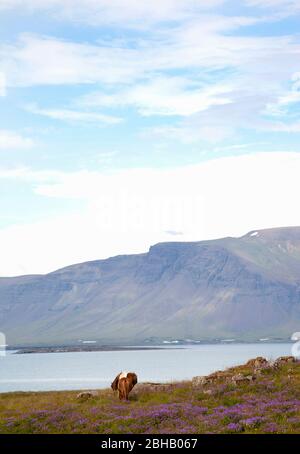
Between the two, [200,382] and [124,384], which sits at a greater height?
[124,384]

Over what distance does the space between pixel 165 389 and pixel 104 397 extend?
4.27 meters

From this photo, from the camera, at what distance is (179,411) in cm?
4222

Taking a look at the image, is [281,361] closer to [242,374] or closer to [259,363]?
[259,363]

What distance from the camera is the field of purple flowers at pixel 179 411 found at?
38719mm

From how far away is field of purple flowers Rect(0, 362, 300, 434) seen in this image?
38.7 metres

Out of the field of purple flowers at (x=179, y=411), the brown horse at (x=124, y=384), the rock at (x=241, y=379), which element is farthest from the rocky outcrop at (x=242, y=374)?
the brown horse at (x=124, y=384)

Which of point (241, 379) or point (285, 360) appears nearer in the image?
point (241, 379)

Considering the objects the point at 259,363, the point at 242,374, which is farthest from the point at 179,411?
the point at 259,363

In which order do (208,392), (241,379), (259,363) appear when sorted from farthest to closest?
1. (259,363)
2. (241,379)
3. (208,392)

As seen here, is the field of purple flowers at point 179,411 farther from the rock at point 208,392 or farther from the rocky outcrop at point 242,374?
the rocky outcrop at point 242,374

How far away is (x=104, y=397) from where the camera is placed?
48281 mm
